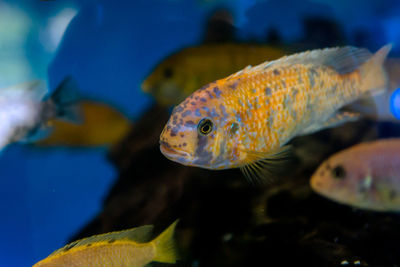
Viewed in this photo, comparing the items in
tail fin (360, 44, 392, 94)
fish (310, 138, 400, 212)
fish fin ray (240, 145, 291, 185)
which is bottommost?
fish (310, 138, 400, 212)

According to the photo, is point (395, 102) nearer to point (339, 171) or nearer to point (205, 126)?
point (339, 171)

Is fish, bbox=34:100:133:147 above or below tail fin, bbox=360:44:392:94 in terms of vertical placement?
above

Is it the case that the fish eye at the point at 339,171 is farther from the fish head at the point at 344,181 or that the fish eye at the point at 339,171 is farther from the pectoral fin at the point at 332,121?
the pectoral fin at the point at 332,121

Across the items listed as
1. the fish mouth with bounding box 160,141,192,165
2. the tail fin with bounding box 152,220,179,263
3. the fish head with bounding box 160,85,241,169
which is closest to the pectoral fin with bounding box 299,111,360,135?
the fish head with bounding box 160,85,241,169

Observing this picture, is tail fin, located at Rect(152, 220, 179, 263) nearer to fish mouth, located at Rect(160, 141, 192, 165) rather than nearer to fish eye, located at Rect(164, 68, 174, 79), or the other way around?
fish mouth, located at Rect(160, 141, 192, 165)

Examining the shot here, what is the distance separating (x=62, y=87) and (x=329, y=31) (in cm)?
Answer: 214

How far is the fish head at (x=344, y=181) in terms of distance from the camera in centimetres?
213

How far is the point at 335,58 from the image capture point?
162 cm

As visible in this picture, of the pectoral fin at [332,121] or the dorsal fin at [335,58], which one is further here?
the pectoral fin at [332,121]

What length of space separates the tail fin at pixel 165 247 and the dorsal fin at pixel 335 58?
0.92m

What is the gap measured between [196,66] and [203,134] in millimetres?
1241

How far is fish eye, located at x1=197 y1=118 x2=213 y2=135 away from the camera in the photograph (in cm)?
126

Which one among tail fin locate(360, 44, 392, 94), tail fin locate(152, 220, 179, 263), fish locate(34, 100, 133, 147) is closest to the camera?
tail fin locate(152, 220, 179, 263)

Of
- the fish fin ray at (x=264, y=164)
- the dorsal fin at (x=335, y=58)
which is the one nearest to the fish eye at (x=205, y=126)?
the fish fin ray at (x=264, y=164)
